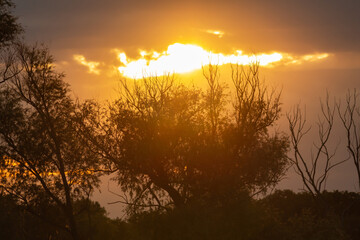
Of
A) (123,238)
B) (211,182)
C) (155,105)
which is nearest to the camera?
(211,182)

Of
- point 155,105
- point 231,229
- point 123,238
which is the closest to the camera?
point 231,229

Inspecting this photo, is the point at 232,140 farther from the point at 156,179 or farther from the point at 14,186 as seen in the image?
the point at 14,186

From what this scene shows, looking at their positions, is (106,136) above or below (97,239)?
above

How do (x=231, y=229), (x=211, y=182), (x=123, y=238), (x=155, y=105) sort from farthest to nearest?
(x=123, y=238)
(x=155, y=105)
(x=211, y=182)
(x=231, y=229)

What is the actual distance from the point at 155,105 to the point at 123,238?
15.7 metres

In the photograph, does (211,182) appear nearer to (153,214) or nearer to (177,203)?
(177,203)

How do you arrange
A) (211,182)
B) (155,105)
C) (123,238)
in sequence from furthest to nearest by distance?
1. (123,238)
2. (155,105)
3. (211,182)

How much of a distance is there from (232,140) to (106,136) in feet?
30.9

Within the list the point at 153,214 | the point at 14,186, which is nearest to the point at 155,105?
the point at 153,214

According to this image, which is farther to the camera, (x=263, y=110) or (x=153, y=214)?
(x=263, y=110)

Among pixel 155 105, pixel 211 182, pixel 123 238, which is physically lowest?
pixel 123 238

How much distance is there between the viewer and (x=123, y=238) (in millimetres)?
50375

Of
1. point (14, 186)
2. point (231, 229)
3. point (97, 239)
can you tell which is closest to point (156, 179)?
point (231, 229)

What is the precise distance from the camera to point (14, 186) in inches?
1719
